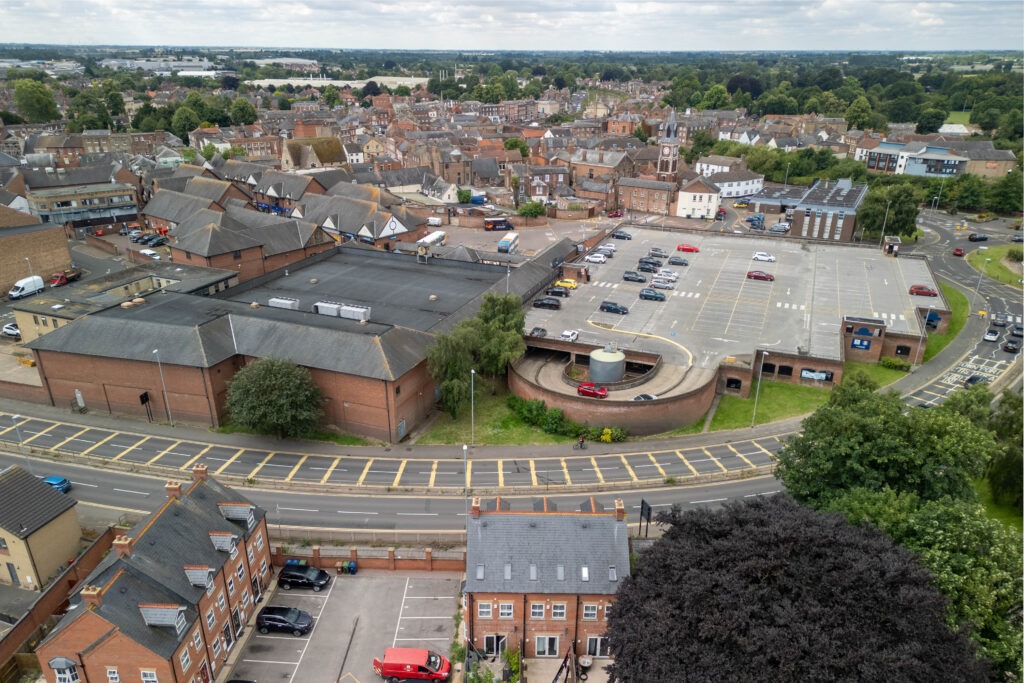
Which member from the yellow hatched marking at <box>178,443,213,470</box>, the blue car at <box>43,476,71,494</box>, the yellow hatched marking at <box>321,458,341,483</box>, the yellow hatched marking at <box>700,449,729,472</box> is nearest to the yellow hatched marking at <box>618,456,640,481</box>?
the yellow hatched marking at <box>700,449,729,472</box>

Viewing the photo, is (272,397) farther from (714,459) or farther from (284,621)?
(714,459)

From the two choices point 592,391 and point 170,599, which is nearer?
point 170,599

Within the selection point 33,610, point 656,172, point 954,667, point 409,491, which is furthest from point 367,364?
point 656,172

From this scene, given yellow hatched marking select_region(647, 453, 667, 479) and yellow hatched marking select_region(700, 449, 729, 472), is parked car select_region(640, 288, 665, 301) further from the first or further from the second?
yellow hatched marking select_region(647, 453, 667, 479)

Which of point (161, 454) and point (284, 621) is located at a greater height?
point (284, 621)

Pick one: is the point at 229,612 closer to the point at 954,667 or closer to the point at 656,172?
the point at 954,667

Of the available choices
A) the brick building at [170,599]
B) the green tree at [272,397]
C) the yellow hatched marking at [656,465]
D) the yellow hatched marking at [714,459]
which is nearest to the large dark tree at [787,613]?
the brick building at [170,599]

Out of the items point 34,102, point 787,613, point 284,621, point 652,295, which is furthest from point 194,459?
point 34,102

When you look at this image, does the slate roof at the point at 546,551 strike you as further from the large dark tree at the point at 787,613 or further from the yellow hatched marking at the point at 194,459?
the yellow hatched marking at the point at 194,459
